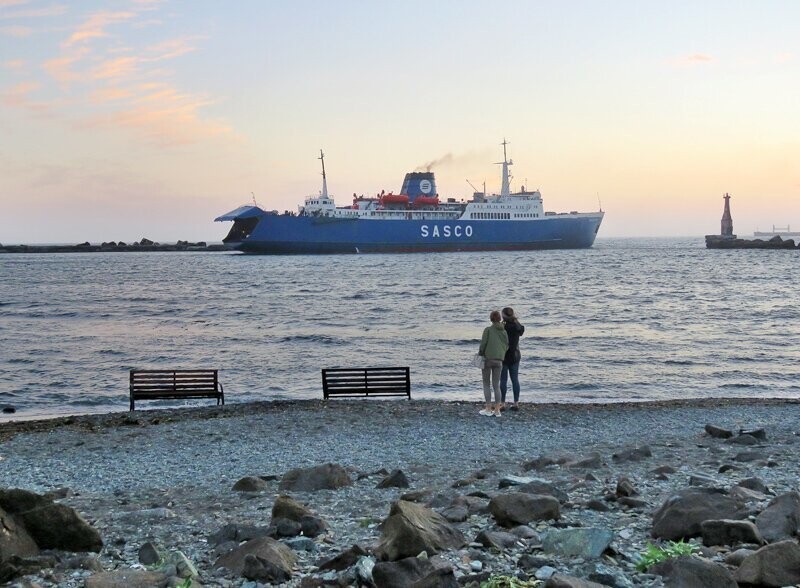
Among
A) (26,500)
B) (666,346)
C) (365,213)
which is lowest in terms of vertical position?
(666,346)

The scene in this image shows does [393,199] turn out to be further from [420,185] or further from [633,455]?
[633,455]

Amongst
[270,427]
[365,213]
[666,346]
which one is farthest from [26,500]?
[365,213]

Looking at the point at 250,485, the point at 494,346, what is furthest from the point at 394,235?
the point at 250,485

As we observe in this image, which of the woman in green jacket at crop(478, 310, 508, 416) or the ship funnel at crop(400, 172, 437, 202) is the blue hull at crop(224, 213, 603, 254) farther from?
the woman in green jacket at crop(478, 310, 508, 416)

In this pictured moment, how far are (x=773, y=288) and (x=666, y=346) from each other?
2296cm

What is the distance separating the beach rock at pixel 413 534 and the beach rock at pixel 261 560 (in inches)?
18.4

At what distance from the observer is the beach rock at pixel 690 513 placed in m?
4.07

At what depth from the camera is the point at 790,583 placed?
3271mm

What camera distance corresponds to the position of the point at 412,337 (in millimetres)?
21906

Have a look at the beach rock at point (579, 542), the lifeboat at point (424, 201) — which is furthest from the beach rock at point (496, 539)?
the lifeboat at point (424, 201)

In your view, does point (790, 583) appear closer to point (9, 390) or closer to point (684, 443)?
point (684, 443)

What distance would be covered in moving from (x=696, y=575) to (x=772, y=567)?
1.10 ft

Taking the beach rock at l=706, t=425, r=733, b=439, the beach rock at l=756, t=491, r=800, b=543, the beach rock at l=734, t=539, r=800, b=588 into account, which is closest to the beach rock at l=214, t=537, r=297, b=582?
the beach rock at l=734, t=539, r=800, b=588

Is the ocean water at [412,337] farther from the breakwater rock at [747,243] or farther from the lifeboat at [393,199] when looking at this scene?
the breakwater rock at [747,243]
